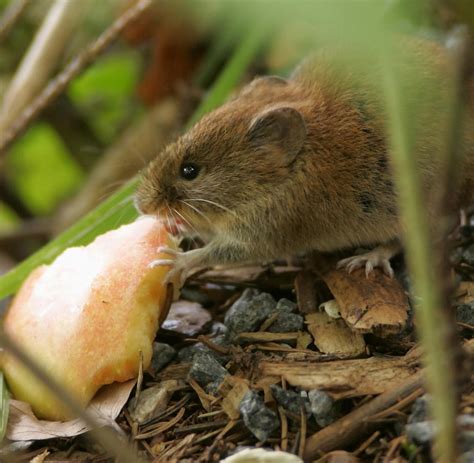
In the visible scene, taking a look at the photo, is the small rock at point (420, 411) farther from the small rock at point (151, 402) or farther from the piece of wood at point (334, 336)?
the small rock at point (151, 402)

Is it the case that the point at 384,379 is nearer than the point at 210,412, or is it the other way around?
the point at 384,379

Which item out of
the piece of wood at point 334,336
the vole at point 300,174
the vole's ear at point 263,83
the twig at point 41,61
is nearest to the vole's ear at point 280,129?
the vole at point 300,174

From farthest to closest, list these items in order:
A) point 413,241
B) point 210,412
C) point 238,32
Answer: point 238,32 → point 210,412 → point 413,241

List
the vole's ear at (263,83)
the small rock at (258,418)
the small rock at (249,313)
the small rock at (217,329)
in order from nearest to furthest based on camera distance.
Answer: the small rock at (258,418)
the small rock at (249,313)
the small rock at (217,329)
the vole's ear at (263,83)

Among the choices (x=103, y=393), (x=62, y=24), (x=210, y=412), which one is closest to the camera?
(x=210, y=412)

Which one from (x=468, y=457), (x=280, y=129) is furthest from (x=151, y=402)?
(x=280, y=129)

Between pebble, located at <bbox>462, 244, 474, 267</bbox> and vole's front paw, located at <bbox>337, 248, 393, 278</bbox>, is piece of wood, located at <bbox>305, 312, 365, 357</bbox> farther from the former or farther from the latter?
pebble, located at <bbox>462, 244, 474, 267</bbox>

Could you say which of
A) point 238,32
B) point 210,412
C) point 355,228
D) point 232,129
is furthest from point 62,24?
point 210,412

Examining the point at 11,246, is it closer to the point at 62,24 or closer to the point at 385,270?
the point at 62,24
